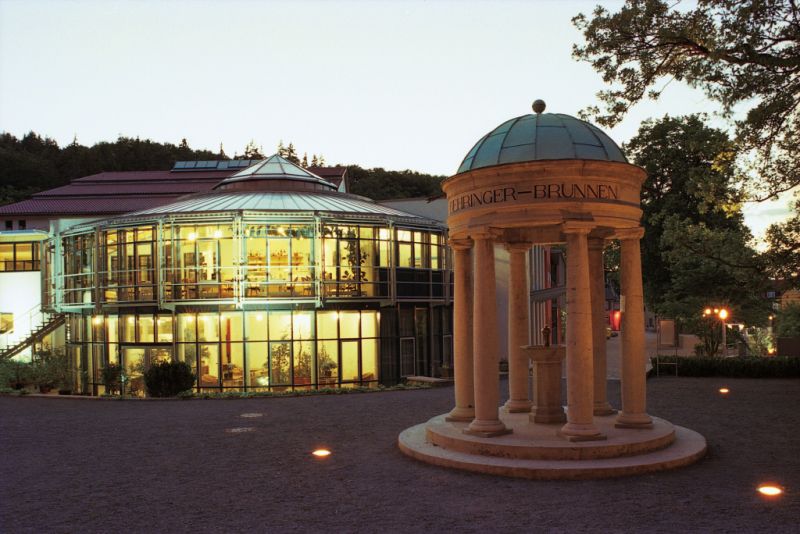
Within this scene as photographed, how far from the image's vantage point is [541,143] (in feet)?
50.9

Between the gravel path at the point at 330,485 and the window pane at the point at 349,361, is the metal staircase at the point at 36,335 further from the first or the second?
the gravel path at the point at 330,485

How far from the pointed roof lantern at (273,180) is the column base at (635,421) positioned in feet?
95.6

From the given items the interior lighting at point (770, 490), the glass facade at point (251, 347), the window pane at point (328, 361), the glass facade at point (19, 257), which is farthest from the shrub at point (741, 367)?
the glass facade at point (19, 257)

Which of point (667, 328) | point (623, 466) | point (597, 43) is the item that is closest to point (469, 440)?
point (623, 466)

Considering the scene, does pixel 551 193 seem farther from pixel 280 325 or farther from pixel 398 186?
pixel 398 186

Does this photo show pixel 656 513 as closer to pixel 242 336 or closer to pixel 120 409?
pixel 120 409

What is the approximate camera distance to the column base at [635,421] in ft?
51.6

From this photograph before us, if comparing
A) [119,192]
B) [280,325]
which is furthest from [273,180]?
[119,192]

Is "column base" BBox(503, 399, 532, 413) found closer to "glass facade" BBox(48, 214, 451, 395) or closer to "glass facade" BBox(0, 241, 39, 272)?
"glass facade" BBox(48, 214, 451, 395)

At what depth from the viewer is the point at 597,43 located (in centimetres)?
1984

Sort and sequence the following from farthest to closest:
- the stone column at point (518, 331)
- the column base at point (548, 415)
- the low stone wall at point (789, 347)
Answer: the low stone wall at point (789, 347) < the stone column at point (518, 331) < the column base at point (548, 415)

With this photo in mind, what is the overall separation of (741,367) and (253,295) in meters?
21.5

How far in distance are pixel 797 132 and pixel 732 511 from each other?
13.9 m

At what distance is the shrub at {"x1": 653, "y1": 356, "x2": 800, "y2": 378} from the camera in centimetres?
3250
